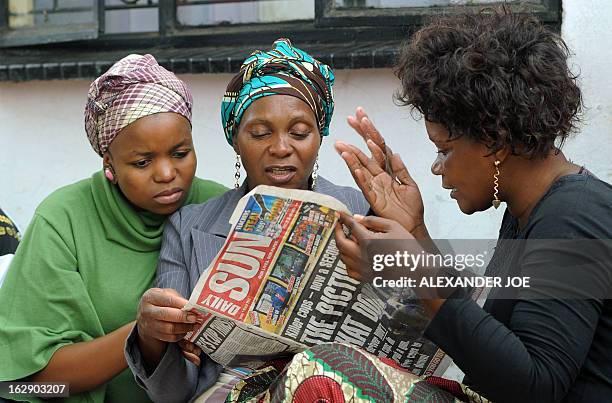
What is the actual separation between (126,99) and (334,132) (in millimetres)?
1177

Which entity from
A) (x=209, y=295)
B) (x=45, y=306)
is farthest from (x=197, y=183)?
(x=209, y=295)

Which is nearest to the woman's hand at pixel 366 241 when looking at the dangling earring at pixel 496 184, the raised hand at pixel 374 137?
the raised hand at pixel 374 137

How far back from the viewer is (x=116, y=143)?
2969 millimetres

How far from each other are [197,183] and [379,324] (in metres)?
1.06

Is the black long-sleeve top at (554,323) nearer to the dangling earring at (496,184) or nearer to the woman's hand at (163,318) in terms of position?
the dangling earring at (496,184)

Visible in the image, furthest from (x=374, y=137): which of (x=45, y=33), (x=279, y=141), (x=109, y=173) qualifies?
(x=45, y=33)

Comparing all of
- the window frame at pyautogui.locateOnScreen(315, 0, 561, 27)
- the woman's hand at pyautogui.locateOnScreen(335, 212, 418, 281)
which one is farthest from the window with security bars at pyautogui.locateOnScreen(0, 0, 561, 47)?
the woman's hand at pyautogui.locateOnScreen(335, 212, 418, 281)

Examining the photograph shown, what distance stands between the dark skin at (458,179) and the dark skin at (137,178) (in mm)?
834

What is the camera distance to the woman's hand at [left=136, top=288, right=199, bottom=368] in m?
2.42

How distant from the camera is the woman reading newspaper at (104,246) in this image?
283 centimetres

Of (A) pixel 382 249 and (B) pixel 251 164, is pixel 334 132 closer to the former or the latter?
(B) pixel 251 164

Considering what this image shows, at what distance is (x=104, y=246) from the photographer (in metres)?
3.01

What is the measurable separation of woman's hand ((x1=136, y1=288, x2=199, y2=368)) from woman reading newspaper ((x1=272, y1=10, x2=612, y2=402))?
1.29 feet
